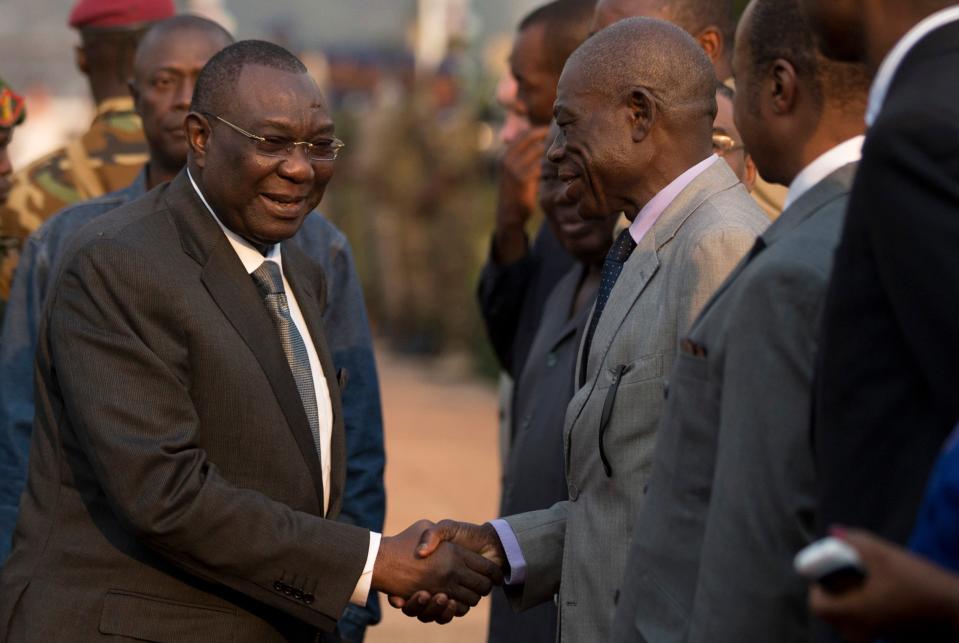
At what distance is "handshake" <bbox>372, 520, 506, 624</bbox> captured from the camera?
3666 mm

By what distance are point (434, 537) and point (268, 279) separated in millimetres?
820

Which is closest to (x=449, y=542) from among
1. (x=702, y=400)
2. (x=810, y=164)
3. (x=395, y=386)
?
(x=702, y=400)

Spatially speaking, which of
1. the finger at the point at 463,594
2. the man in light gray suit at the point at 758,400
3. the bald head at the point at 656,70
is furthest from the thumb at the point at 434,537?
the bald head at the point at 656,70

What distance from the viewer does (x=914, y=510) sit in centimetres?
198

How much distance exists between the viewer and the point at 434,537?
12.4 ft

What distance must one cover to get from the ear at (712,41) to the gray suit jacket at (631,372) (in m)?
1.62

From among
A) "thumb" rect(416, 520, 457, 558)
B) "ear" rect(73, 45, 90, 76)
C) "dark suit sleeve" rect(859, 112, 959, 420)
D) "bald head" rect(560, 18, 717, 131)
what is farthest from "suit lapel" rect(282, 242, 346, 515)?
"ear" rect(73, 45, 90, 76)

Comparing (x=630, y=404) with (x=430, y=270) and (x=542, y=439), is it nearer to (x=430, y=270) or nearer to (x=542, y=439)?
(x=542, y=439)

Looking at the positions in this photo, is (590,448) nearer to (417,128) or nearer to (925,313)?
(925,313)

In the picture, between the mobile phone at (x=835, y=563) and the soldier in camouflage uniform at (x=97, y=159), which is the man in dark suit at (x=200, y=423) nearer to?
the mobile phone at (x=835, y=563)

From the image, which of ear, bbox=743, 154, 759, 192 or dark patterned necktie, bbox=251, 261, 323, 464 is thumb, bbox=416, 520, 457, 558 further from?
ear, bbox=743, 154, 759, 192

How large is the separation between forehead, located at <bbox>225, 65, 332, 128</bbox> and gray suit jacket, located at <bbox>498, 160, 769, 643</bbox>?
3.10ft

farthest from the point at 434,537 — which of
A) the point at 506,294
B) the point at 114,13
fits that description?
the point at 114,13

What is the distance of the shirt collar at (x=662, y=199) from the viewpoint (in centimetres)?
329
